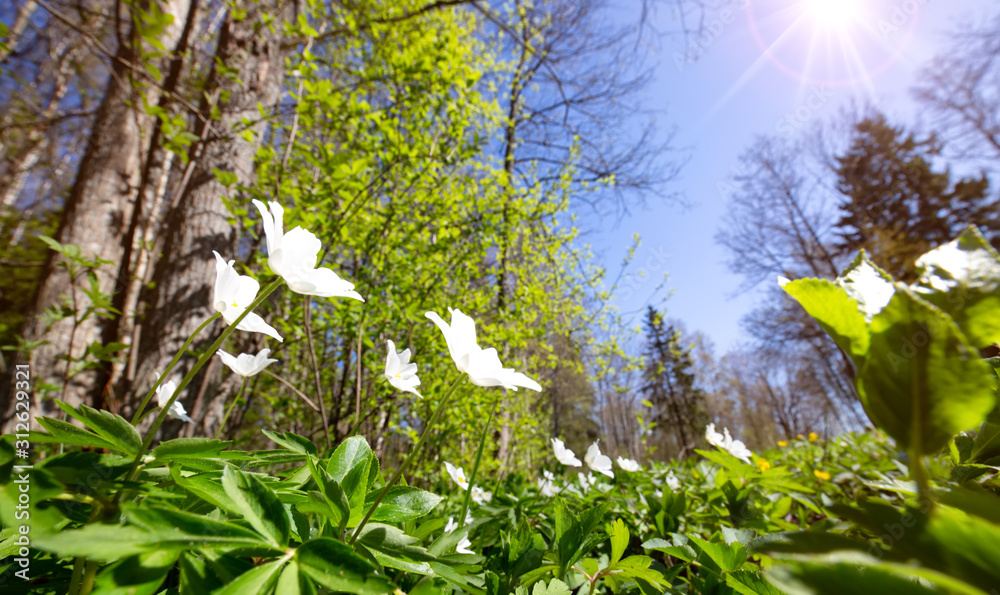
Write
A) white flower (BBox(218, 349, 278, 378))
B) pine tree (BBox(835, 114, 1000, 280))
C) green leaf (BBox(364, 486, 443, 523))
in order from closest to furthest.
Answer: green leaf (BBox(364, 486, 443, 523)) → white flower (BBox(218, 349, 278, 378)) → pine tree (BBox(835, 114, 1000, 280))

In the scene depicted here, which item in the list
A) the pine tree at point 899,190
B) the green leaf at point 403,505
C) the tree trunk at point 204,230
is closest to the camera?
the green leaf at point 403,505

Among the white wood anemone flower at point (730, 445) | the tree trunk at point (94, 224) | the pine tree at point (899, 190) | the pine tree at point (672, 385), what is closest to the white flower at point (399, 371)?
the white wood anemone flower at point (730, 445)

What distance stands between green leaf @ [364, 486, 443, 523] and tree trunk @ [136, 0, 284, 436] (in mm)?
2310

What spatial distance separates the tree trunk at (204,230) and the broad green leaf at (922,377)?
9.24 feet

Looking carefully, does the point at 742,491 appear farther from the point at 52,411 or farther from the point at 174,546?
the point at 52,411

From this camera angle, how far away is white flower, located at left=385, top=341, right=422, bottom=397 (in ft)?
3.04

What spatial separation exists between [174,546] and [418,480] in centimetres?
307

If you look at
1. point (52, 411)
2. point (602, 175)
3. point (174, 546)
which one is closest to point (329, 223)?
point (174, 546)

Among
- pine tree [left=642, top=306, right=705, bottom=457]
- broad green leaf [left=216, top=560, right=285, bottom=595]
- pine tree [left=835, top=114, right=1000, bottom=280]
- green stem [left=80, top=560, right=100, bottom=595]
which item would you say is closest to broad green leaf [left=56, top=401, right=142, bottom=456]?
green stem [left=80, top=560, right=100, bottom=595]

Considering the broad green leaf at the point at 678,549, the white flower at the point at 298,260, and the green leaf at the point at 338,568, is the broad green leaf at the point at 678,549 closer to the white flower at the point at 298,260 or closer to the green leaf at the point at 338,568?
the green leaf at the point at 338,568

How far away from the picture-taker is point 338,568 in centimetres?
39

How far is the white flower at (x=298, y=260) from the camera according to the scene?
0.63 metres

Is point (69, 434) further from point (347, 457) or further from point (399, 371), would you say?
point (399, 371)

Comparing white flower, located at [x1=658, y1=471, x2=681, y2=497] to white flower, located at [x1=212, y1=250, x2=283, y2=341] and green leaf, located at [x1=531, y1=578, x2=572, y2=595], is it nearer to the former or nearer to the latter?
green leaf, located at [x1=531, y1=578, x2=572, y2=595]
